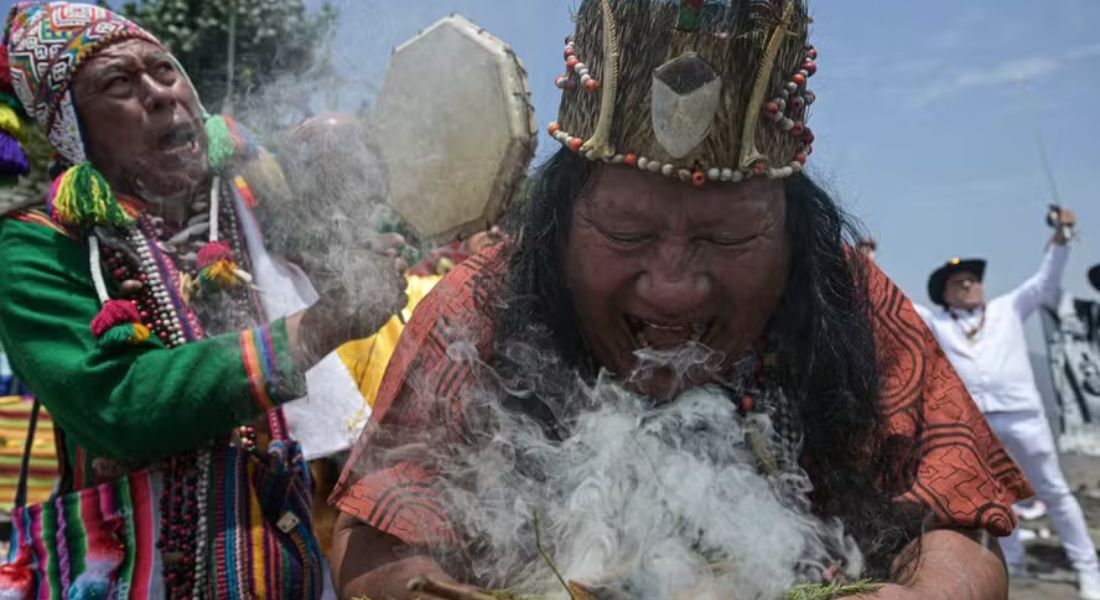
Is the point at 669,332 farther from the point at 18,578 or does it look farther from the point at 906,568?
the point at 18,578

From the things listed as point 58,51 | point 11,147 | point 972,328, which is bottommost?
point 972,328

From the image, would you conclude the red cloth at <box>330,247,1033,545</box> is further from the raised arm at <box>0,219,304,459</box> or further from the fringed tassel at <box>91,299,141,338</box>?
the fringed tassel at <box>91,299,141,338</box>

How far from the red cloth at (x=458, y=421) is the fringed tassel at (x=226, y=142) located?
3.54ft

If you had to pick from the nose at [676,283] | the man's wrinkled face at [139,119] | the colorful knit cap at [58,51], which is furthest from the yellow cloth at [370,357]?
the nose at [676,283]

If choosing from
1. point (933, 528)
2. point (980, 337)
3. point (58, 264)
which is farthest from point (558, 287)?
point (980, 337)

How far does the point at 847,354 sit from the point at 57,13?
80.1 inches

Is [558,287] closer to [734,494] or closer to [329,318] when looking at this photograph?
[734,494]

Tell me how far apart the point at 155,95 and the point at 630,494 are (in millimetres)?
1616

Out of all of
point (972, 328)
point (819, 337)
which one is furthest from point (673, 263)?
point (972, 328)

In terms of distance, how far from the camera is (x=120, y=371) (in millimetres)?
2168

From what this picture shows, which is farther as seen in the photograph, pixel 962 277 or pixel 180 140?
pixel 962 277

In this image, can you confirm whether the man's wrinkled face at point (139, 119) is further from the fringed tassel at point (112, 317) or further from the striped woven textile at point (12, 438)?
the striped woven textile at point (12, 438)

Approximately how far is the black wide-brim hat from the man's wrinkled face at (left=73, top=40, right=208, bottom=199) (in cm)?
653

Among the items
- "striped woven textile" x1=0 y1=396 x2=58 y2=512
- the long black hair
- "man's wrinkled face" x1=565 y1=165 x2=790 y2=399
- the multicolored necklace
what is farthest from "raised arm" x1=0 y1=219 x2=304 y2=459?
the multicolored necklace
